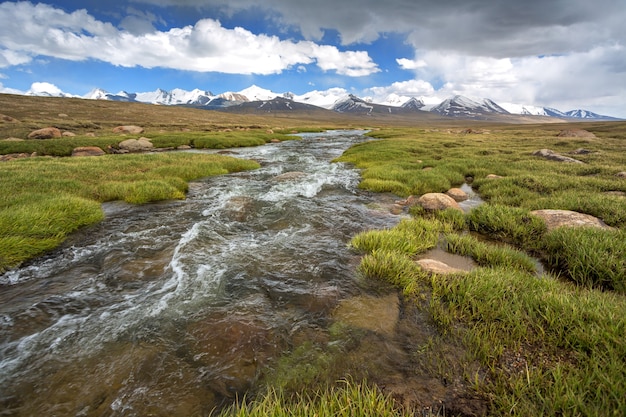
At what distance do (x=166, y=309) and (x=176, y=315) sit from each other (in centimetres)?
36

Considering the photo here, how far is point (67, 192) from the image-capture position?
1295 centimetres

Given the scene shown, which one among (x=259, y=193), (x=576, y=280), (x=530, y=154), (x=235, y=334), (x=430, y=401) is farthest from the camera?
(x=530, y=154)

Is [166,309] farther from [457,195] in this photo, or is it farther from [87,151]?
[87,151]

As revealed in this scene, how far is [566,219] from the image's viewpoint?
29.9 feet

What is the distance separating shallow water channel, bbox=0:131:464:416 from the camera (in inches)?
152

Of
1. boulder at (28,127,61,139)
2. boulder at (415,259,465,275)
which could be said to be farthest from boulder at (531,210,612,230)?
boulder at (28,127,61,139)

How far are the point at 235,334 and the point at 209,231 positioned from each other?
5.75 meters

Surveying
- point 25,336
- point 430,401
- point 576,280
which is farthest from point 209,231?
point 576,280

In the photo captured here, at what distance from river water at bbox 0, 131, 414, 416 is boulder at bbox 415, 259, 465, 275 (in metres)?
1.63

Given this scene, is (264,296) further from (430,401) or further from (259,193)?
(259,193)

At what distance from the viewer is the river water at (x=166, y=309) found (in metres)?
3.85

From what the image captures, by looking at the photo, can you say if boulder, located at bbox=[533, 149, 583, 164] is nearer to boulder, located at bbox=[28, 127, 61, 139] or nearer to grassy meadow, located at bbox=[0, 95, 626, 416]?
grassy meadow, located at bbox=[0, 95, 626, 416]

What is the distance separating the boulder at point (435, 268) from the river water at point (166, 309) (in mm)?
1634

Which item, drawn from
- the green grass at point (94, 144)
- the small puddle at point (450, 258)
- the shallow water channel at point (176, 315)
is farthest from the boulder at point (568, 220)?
the green grass at point (94, 144)
